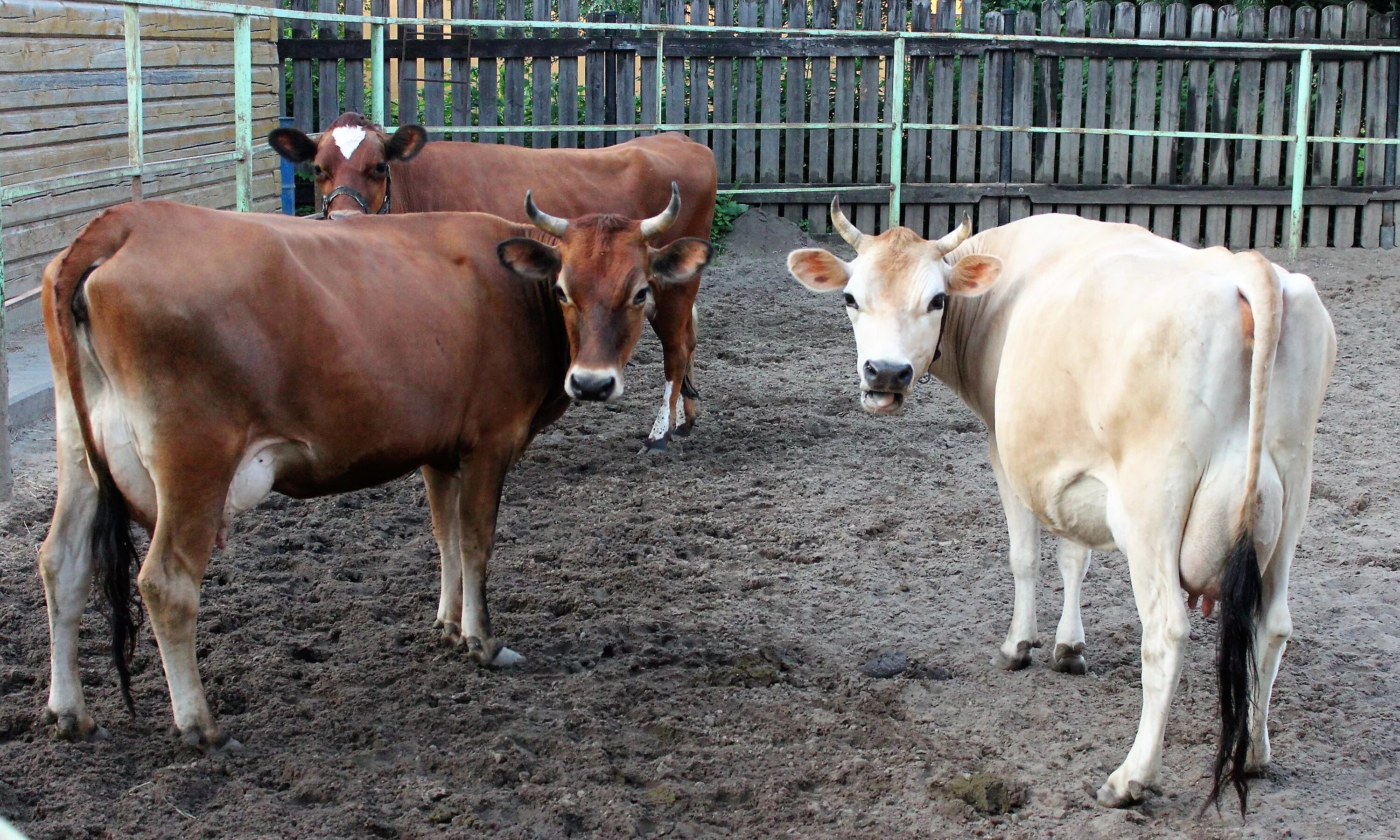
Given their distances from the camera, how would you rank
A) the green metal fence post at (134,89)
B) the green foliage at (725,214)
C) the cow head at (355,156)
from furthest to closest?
the green foliage at (725,214), the cow head at (355,156), the green metal fence post at (134,89)

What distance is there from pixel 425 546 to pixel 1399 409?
530 cm

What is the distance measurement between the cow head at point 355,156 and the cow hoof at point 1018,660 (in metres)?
3.99

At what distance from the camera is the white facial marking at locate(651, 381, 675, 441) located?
6781mm

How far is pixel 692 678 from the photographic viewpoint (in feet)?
13.6

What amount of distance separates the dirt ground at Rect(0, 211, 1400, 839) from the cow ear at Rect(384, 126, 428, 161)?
5.55 ft

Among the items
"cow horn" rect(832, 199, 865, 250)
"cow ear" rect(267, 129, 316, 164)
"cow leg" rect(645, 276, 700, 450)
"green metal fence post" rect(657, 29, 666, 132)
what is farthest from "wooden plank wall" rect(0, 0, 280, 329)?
"cow horn" rect(832, 199, 865, 250)

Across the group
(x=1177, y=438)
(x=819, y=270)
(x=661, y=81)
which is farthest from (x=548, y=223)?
(x=661, y=81)

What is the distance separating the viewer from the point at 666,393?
6.86 m

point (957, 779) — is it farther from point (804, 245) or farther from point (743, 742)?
point (804, 245)

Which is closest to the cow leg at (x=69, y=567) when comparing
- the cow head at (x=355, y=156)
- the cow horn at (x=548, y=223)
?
the cow horn at (x=548, y=223)

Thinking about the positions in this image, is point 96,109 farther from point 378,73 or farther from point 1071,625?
point 1071,625

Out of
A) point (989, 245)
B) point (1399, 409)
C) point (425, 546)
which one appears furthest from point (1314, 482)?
point (425, 546)

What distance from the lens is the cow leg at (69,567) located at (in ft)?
11.5

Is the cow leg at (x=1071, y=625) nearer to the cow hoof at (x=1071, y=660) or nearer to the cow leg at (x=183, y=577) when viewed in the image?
the cow hoof at (x=1071, y=660)
